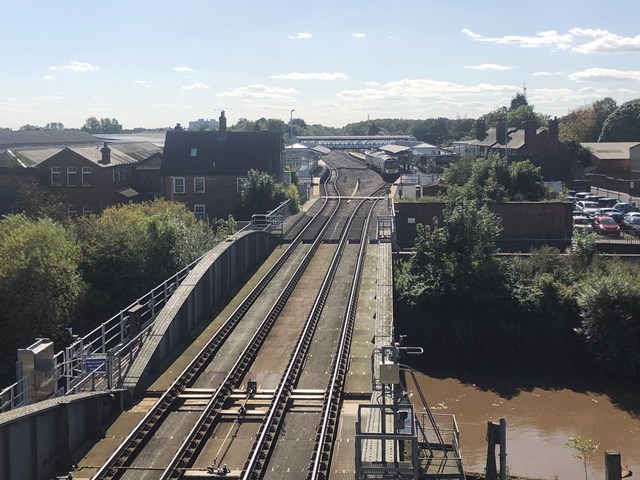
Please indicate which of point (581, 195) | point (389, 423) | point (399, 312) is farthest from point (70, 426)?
point (581, 195)

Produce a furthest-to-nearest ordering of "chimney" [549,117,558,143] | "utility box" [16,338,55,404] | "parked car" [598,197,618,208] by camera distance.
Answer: "chimney" [549,117,558,143], "parked car" [598,197,618,208], "utility box" [16,338,55,404]

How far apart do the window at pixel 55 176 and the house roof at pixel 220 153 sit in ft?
22.2

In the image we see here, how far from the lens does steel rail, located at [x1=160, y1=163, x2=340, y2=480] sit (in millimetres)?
14008

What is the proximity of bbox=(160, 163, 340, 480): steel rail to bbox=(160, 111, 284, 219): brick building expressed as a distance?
25.2 m

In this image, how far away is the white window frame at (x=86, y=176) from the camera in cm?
4784

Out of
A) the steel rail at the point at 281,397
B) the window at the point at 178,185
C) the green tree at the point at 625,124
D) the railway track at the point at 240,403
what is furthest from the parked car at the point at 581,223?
the green tree at the point at 625,124

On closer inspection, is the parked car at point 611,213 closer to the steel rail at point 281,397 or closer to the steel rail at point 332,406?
the steel rail at point 281,397

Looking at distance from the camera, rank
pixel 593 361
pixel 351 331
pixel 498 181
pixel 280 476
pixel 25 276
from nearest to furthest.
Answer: pixel 280 476 → pixel 351 331 → pixel 25 276 → pixel 593 361 → pixel 498 181

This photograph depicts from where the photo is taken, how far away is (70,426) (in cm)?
1473

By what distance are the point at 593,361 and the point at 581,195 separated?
3265cm

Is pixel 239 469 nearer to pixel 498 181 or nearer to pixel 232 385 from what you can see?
pixel 232 385

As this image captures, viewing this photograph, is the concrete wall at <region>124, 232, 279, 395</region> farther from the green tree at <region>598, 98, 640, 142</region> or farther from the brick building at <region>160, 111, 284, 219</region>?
the green tree at <region>598, 98, 640, 142</region>

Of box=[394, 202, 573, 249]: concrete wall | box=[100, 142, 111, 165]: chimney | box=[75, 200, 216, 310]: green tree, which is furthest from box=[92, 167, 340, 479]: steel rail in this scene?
box=[100, 142, 111, 165]: chimney

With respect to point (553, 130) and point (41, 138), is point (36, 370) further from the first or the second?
point (41, 138)
